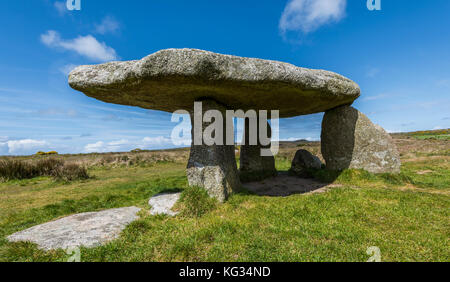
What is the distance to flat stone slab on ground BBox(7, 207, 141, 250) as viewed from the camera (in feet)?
12.6

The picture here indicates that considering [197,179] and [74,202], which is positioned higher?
[197,179]

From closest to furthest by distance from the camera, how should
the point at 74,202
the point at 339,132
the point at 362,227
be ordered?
the point at 362,227
the point at 74,202
the point at 339,132

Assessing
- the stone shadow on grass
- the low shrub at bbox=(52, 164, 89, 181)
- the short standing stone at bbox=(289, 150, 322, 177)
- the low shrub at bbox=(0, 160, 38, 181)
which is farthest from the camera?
the low shrub at bbox=(0, 160, 38, 181)

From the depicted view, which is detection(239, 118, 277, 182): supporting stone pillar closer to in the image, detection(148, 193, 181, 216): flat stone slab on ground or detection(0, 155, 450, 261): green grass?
detection(0, 155, 450, 261): green grass

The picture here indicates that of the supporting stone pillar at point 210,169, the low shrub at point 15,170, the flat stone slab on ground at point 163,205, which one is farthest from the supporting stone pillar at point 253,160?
the low shrub at point 15,170

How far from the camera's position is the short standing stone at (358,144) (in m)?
8.18

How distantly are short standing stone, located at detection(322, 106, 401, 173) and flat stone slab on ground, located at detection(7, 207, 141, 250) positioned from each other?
25.3 feet

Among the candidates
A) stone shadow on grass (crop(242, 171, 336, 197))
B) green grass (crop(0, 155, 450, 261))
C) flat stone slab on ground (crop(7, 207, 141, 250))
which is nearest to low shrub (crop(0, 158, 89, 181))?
green grass (crop(0, 155, 450, 261))

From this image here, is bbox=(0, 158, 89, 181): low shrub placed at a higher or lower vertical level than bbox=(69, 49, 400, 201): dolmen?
lower

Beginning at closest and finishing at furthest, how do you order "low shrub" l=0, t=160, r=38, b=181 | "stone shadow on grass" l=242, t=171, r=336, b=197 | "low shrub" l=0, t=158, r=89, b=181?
"stone shadow on grass" l=242, t=171, r=336, b=197, "low shrub" l=0, t=158, r=89, b=181, "low shrub" l=0, t=160, r=38, b=181
